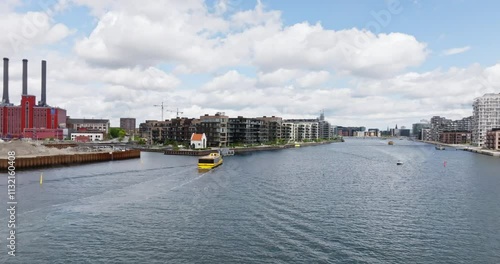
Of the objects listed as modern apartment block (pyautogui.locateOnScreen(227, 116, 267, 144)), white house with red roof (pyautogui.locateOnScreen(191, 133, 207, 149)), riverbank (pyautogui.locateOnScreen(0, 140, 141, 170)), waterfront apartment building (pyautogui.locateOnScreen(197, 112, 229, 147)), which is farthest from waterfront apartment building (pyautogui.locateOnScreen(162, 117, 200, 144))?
riverbank (pyautogui.locateOnScreen(0, 140, 141, 170))

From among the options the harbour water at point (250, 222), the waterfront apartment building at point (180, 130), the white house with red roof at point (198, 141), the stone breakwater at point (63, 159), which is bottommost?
the harbour water at point (250, 222)

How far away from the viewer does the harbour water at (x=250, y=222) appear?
2906cm

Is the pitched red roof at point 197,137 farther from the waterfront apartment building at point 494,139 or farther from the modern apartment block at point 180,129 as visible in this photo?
the waterfront apartment building at point 494,139

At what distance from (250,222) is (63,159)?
246 ft

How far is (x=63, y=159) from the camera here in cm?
9544

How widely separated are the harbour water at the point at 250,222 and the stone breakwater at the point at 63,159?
75.3 feet

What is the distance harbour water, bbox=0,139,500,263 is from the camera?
29.1 metres

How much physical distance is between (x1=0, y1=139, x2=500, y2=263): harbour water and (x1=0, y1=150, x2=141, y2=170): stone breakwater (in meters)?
22.9

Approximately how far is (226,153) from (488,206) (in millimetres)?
100149

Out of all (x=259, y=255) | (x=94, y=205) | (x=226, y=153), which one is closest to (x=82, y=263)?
(x=259, y=255)

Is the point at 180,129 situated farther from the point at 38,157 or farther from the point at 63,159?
the point at 38,157

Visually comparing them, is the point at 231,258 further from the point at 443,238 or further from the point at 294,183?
the point at 294,183

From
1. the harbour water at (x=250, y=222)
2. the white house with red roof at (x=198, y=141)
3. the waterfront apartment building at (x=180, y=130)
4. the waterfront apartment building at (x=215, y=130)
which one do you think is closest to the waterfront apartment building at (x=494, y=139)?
the waterfront apartment building at (x=215, y=130)

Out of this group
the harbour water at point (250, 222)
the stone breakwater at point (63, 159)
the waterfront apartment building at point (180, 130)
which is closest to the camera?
the harbour water at point (250, 222)
